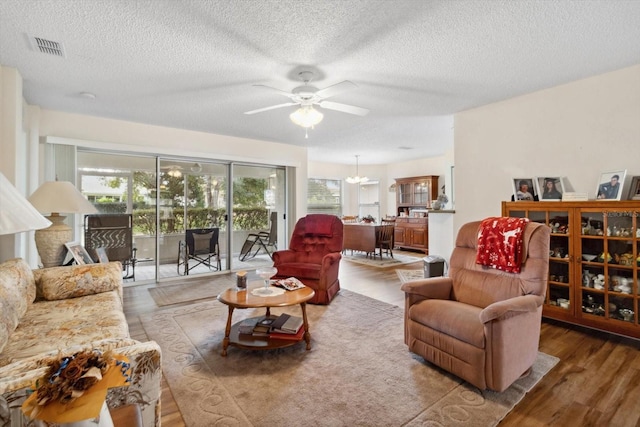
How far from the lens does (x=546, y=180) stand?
128 inches

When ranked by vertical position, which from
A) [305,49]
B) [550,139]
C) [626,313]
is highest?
[305,49]

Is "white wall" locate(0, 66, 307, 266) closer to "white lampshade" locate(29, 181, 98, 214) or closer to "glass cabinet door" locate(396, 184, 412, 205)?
"white lampshade" locate(29, 181, 98, 214)

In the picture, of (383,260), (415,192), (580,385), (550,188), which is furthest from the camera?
(415,192)

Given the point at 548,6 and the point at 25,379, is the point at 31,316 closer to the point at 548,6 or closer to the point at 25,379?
the point at 25,379

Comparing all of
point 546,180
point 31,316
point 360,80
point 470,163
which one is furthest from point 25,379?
point 470,163

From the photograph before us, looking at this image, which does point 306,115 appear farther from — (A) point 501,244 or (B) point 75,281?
(B) point 75,281

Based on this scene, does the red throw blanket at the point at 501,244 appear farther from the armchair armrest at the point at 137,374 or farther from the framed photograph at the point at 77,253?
the framed photograph at the point at 77,253

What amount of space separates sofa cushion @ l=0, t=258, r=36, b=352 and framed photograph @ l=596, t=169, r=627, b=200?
4.53 meters

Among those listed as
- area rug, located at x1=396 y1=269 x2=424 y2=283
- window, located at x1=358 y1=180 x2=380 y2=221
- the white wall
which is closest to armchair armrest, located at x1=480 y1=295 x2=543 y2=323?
area rug, located at x1=396 y1=269 x2=424 y2=283

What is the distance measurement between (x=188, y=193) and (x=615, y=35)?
5.40 meters

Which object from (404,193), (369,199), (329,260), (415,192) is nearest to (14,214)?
(329,260)

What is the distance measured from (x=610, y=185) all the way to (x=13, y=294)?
474 centimetres

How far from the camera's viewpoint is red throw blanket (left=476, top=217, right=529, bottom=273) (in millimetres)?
2215

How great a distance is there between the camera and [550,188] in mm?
3225
